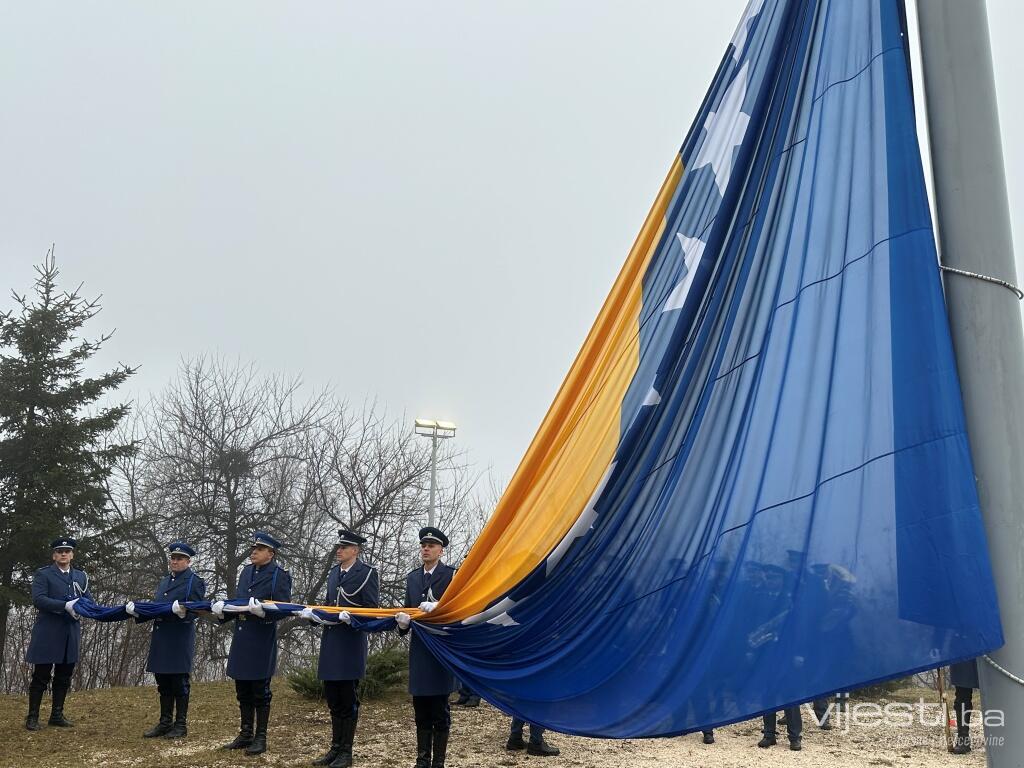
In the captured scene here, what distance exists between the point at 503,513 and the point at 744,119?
1875mm

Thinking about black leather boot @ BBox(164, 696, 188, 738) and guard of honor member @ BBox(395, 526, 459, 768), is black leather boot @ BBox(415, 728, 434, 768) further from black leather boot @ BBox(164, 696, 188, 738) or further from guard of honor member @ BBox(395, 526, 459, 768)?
black leather boot @ BBox(164, 696, 188, 738)

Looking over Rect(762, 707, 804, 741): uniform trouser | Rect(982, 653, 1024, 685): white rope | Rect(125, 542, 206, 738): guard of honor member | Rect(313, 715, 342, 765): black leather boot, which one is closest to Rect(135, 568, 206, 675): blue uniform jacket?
Rect(125, 542, 206, 738): guard of honor member

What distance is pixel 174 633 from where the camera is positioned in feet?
30.5

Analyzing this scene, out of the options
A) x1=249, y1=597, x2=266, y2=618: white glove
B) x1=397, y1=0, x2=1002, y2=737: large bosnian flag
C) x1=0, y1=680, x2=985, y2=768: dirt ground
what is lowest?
x1=0, y1=680, x2=985, y2=768: dirt ground

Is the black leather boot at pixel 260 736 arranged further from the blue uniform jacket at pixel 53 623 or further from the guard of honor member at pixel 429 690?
the blue uniform jacket at pixel 53 623

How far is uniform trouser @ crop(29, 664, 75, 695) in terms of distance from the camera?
9.48 meters

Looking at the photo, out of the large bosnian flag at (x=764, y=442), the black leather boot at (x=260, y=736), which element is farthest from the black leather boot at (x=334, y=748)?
the large bosnian flag at (x=764, y=442)

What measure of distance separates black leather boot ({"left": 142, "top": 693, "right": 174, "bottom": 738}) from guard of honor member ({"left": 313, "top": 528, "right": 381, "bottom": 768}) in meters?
2.11

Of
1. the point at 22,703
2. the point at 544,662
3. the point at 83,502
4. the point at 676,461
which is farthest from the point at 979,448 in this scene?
the point at 83,502

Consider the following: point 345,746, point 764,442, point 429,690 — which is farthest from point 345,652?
point 764,442

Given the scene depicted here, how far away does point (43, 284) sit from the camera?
1806 centimetres

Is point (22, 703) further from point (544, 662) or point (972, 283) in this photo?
point (972, 283)

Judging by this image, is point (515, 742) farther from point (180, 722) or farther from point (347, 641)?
point (180, 722)

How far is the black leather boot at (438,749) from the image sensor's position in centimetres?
759
